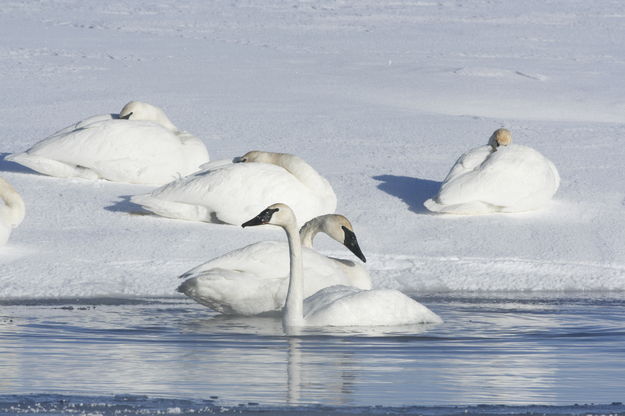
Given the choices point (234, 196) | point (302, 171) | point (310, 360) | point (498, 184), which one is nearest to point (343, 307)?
point (310, 360)

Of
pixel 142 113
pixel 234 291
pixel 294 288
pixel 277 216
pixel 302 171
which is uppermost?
pixel 277 216

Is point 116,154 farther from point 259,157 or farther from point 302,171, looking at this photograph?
point 302,171

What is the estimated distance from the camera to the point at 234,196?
9.29m

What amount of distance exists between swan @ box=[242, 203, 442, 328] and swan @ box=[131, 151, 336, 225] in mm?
2302

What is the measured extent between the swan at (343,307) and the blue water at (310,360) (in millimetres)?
93

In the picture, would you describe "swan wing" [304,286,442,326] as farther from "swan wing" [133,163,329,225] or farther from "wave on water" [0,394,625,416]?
"swan wing" [133,163,329,225]

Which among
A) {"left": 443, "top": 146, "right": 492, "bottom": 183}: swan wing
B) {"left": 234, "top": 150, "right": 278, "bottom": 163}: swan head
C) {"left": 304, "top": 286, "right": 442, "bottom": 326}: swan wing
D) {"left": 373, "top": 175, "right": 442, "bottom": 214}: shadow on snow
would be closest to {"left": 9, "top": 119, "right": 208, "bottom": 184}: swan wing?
{"left": 234, "top": 150, "right": 278, "bottom": 163}: swan head

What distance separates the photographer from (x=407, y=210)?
10.0 metres

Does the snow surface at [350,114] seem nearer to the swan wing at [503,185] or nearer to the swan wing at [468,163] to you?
the swan wing at [503,185]

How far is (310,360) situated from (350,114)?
8.15 m

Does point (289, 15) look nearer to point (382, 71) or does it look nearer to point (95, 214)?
point (382, 71)

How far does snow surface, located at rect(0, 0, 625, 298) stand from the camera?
8.59 metres

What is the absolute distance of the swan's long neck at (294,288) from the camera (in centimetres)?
693

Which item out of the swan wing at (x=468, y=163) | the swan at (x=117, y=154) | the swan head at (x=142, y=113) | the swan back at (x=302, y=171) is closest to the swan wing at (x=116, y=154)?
the swan at (x=117, y=154)
